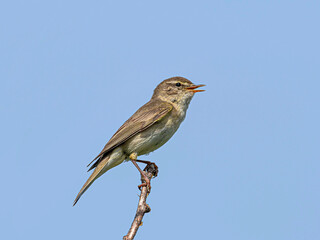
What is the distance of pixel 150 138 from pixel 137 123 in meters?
0.42

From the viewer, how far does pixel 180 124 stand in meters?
9.38

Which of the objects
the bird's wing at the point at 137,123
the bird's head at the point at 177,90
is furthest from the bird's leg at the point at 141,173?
the bird's head at the point at 177,90

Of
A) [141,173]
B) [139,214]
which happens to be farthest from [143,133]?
[139,214]

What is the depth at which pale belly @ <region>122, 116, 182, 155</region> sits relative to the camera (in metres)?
8.79

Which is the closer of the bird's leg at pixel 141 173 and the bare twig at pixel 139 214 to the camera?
the bare twig at pixel 139 214

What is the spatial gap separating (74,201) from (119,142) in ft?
5.01

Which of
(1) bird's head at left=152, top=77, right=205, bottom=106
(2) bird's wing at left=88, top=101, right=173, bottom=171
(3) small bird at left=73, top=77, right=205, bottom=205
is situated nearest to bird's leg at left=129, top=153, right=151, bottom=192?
(3) small bird at left=73, top=77, right=205, bottom=205

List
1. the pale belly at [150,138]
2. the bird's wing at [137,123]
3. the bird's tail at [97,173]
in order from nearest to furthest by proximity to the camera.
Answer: the bird's tail at [97,173] → the bird's wing at [137,123] → the pale belly at [150,138]

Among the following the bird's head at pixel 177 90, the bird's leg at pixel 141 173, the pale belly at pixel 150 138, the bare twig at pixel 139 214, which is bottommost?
the bare twig at pixel 139 214

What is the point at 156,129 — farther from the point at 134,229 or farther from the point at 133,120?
the point at 134,229

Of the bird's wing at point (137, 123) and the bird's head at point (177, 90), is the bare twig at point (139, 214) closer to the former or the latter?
the bird's wing at point (137, 123)

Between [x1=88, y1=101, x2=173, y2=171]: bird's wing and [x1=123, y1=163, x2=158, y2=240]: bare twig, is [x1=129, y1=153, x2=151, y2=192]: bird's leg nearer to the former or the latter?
[x1=123, y1=163, x2=158, y2=240]: bare twig

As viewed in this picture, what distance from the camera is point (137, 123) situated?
8.97m

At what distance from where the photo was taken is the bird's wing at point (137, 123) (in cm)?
865
